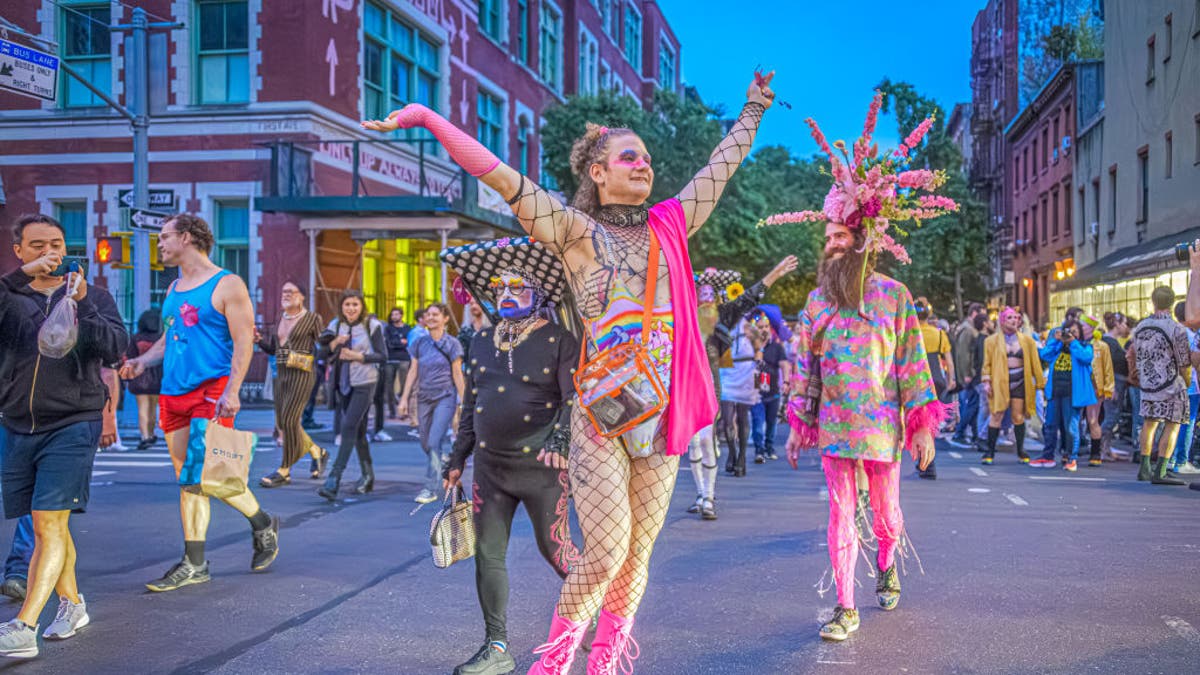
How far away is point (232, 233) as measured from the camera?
826 inches

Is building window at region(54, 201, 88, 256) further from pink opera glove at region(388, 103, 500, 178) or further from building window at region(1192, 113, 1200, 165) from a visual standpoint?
building window at region(1192, 113, 1200, 165)

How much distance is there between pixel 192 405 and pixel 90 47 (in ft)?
60.0

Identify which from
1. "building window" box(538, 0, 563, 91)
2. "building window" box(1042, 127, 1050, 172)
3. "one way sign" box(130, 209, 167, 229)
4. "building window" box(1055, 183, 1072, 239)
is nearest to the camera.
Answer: "one way sign" box(130, 209, 167, 229)

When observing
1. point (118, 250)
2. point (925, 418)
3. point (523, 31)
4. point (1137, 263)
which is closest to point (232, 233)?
point (118, 250)

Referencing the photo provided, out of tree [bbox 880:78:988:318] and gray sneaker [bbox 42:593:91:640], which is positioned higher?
tree [bbox 880:78:988:318]

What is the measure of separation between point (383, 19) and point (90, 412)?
19.7 metres

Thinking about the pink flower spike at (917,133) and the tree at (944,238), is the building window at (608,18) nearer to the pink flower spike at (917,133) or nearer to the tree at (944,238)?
the tree at (944,238)

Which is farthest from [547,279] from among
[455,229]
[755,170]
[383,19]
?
[755,170]

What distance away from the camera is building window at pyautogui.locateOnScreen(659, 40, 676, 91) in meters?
50.8

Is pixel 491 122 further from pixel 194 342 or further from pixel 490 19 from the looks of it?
pixel 194 342

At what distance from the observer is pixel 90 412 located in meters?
5.05

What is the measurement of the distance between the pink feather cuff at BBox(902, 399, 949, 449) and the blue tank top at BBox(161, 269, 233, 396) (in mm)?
3641

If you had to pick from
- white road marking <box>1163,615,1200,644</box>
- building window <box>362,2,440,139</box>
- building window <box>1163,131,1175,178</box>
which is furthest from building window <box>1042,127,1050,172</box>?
white road marking <box>1163,615,1200,644</box>

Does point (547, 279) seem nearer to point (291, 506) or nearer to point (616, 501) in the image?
point (616, 501)
